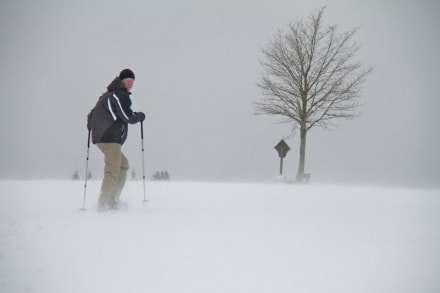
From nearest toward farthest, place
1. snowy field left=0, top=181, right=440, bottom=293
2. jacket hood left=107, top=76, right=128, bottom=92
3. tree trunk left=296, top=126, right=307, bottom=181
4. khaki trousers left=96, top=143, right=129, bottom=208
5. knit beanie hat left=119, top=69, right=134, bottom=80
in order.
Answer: snowy field left=0, top=181, right=440, bottom=293, khaki trousers left=96, top=143, right=129, bottom=208, jacket hood left=107, top=76, right=128, bottom=92, knit beanie hat left=119, top=69, right=134, bottom=80, tree trunk left=296, top=126, right=307, bottom=181

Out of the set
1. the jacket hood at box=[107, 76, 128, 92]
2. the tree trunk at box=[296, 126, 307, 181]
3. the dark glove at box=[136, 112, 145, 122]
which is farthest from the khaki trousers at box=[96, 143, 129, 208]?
the tree trunk at box=[296, 126, 307, 181]

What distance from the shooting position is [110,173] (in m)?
5.86

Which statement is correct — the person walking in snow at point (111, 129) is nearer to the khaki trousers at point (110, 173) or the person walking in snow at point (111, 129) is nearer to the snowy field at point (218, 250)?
the khaki trousers at point (110, 173)

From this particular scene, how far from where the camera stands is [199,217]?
514cm

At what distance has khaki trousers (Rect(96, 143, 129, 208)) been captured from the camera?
579 centimetres

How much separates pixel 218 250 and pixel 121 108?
3452 mm

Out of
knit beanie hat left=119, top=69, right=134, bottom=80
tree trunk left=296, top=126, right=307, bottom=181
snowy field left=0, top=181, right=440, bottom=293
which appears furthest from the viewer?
tree trunk left=296, top=126, right=307, bottom=181

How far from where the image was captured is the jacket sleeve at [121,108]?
582 centimetres

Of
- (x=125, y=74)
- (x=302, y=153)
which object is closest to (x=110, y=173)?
(x=125, y=74)

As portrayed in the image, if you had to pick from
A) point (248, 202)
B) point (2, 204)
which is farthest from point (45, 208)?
point (248, 202)

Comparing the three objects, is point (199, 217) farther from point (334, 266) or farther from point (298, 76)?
point (298, 76)

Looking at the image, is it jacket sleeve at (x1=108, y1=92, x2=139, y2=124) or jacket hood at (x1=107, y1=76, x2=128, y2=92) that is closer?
jacket sleeve at (x1=108, y1=92, x2=139, y2=124)

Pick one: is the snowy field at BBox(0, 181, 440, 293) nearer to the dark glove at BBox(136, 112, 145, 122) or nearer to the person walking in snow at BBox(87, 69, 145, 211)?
the person walking in snow at BBox(87, 69, 145, 211)

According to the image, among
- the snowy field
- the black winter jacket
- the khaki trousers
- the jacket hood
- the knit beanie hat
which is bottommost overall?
the snowy field
